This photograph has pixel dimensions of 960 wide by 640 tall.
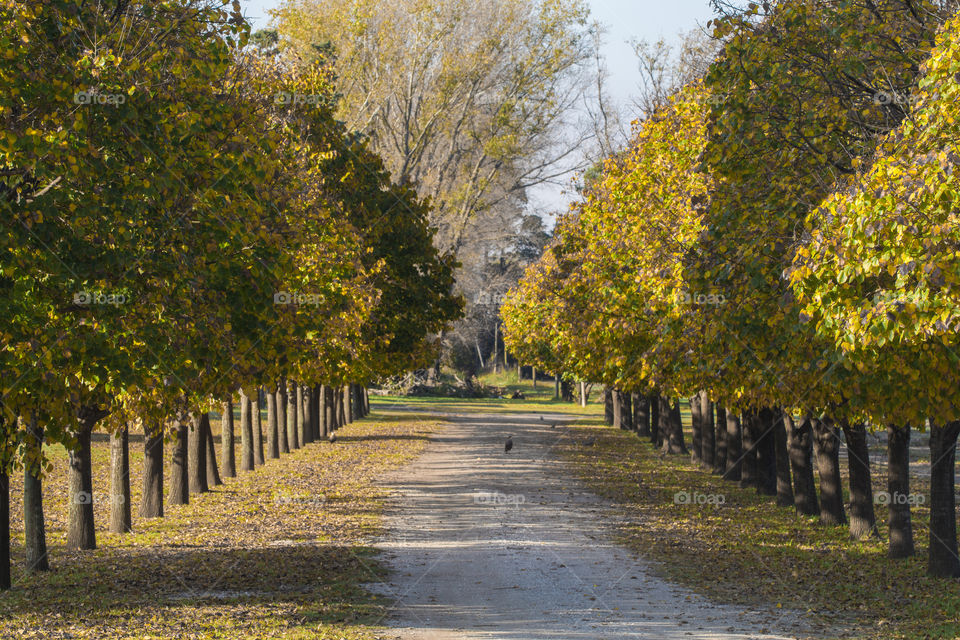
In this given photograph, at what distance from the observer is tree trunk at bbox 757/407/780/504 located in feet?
75.8

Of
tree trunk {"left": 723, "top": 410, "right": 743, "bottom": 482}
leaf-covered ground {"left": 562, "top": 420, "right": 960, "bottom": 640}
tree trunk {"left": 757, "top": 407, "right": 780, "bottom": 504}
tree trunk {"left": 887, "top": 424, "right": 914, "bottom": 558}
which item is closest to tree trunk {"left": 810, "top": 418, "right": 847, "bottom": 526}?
leaf-covered ground {"left": 562, "top": 420, "right": 960, "bottom": 640}

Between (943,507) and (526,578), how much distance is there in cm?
594

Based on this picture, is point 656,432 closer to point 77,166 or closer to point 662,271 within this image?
point 662,271

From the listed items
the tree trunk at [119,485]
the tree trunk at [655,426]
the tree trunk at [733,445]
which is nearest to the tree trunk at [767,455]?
the tree trunk at [733,445]

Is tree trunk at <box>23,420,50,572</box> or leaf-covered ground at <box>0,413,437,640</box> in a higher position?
tree trunk at <box>23,420,50,572</box>

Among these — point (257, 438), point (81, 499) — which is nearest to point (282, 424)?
point (257, 438)

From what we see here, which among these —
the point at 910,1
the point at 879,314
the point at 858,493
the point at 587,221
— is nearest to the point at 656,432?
the point at 587,221

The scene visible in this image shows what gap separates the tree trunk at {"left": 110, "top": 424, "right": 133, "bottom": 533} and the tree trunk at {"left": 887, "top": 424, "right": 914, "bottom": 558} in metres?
11.8

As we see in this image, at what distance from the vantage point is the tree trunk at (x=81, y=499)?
14.4 metres

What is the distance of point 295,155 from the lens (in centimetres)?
2544

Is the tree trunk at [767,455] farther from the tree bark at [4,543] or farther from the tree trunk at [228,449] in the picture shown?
the tree bark at [4,543]

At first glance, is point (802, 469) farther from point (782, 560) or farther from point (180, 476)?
point (180, 476)

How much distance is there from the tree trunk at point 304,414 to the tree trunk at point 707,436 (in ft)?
45.6

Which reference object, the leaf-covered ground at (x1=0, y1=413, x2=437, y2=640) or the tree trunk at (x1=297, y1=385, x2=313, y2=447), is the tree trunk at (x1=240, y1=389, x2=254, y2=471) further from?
the tree trunk at (x1=297, y1=385, x2=313, y2=447)
